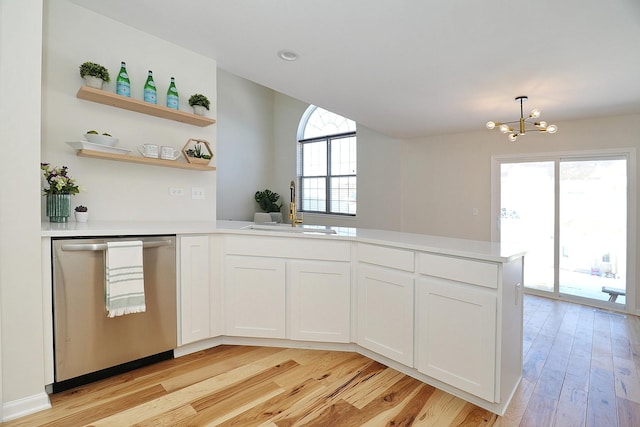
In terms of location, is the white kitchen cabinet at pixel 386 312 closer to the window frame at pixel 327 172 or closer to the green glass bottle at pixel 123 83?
the green glass bottle at pixel 123 83

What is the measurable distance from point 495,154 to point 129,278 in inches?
194

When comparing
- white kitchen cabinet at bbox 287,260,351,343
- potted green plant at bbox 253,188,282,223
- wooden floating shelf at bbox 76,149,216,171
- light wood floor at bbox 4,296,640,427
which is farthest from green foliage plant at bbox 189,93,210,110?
potted green plant at bbox 253,188,282,223

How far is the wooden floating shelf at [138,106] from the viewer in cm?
227

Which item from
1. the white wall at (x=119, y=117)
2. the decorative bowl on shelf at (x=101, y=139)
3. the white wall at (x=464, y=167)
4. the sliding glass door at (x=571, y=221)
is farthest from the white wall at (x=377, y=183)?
the decorative bowl on shelf at (x=101, y=139)

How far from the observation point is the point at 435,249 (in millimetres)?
1853

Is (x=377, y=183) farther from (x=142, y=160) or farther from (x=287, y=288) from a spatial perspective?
(x=142, y=160)

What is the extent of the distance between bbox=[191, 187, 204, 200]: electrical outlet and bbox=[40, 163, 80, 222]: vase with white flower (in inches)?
39.1

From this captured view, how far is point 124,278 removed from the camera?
1.89 metres

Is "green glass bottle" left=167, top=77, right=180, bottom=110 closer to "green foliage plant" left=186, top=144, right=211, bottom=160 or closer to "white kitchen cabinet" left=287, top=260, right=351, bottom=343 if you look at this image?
"green foliage plant" left=186, top=144, right=211, bottom=160

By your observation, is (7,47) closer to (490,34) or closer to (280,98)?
(490,34)

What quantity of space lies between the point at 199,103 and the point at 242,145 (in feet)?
16.1

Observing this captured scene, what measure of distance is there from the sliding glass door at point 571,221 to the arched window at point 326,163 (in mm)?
3169

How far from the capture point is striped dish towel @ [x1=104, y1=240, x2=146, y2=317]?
1.84 m

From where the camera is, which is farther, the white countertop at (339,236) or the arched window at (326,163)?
the arched window at (326,163)
